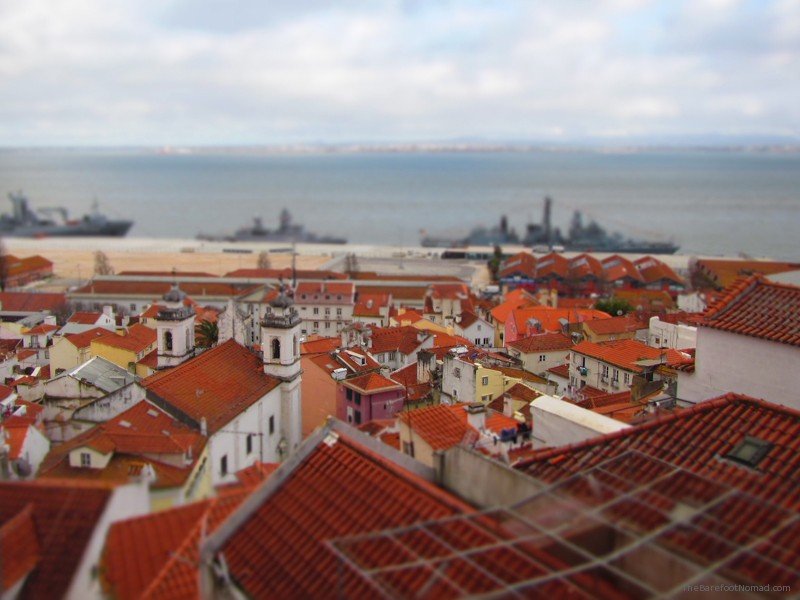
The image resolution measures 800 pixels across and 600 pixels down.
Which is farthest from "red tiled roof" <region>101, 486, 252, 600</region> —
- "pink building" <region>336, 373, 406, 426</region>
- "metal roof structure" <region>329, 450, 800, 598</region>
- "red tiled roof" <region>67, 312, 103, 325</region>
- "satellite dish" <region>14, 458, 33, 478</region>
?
"red tiled roof" <region>67, 312, 103, 325</region>

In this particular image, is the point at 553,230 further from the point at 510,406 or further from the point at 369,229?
the point at 510,406

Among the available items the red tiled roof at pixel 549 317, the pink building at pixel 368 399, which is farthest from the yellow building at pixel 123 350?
the red tiled roof at pixel 549 317

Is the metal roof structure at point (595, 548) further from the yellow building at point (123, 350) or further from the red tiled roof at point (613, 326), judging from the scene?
the red tiled roof at point (613, 326)

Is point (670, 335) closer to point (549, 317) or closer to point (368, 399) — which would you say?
point (549, 317)

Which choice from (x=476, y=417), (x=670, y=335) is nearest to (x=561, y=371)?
(x=670, y=335)

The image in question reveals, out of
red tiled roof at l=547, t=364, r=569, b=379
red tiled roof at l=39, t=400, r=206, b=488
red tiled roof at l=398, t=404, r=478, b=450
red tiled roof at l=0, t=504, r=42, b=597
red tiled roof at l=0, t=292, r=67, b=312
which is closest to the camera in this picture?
red tiled roof at l=0, t=504, r=42, b=597

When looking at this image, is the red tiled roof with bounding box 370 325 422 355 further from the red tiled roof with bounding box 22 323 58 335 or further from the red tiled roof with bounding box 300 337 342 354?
the red tiled roof with bounding box 22 323 58 335
